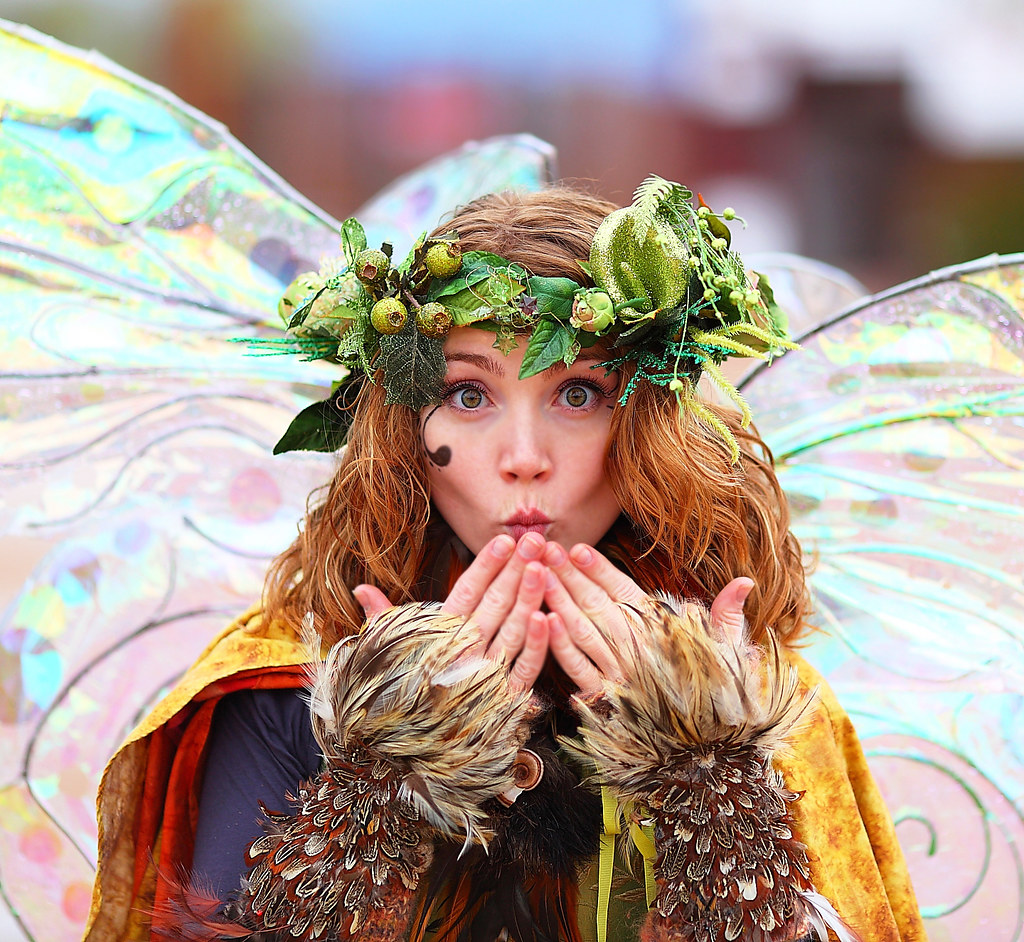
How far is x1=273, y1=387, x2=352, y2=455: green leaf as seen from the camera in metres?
1.49

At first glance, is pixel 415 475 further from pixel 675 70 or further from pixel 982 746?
pixel 675 70

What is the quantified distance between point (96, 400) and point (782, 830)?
4.17ft

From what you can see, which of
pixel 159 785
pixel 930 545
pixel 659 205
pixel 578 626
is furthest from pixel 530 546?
pixel 930 545

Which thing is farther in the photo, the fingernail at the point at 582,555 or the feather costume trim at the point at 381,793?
the fingernail at the point at 582,555

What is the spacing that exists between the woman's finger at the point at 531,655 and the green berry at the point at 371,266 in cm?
44

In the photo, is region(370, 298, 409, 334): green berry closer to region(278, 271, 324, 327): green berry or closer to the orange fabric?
region(278, 271, 324, 327): green berry

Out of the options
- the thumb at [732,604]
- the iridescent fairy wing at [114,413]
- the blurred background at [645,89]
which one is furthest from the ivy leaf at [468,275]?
the blurred background at [645,89]

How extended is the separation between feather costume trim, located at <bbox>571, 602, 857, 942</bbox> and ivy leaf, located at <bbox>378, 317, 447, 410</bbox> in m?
0.37

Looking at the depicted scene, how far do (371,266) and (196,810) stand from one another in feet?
2.27

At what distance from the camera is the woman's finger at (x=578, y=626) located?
48.9 inches

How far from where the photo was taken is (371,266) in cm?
130

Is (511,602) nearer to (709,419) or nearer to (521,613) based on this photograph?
(521,613)

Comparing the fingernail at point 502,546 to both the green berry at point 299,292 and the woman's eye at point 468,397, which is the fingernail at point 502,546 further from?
the green berry at point 299,292

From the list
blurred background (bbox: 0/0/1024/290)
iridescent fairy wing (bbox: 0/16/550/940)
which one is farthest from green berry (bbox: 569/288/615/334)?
blurred background (bbox: 0/0/1024/290)
